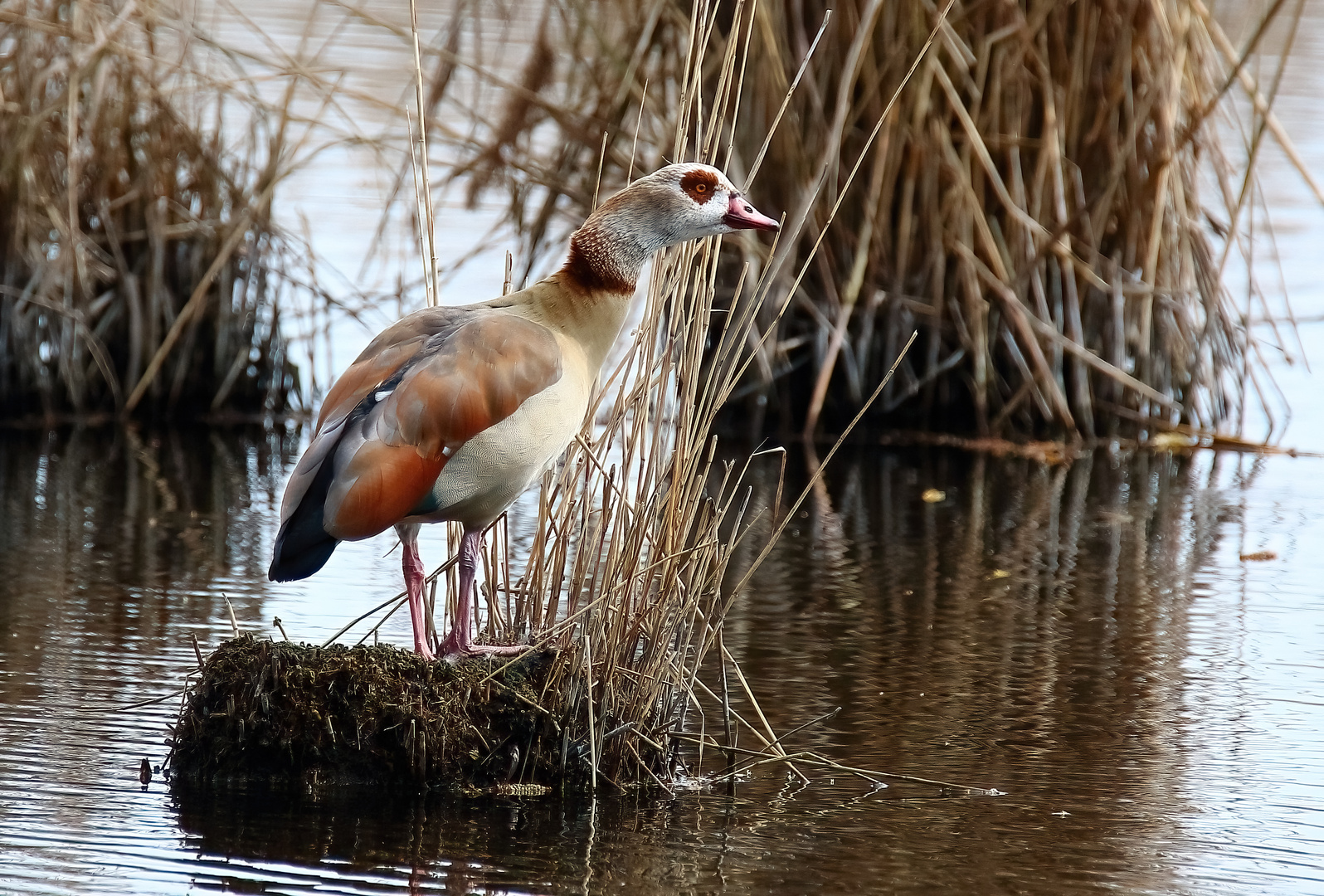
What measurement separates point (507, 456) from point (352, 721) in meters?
0.75

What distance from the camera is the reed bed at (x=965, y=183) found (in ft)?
30.5

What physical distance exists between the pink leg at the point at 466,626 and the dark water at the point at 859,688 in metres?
0.39

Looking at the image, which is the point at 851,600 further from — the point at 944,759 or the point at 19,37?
the point at 19,37

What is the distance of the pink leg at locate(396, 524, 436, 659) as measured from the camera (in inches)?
189

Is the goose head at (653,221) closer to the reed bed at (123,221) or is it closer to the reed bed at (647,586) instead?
the reed bed at (647,586)

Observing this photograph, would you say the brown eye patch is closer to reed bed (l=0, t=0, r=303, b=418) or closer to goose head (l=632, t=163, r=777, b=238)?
goose head (l=632, t=163, r=777, b=238)

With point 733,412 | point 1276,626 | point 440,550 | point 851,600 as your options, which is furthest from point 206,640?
point 733,412

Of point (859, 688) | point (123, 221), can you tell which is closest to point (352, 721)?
point (859, 688)

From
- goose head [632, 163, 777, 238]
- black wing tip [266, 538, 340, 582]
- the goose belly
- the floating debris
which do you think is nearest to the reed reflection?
black wing tip [266, 538, 340, 582]

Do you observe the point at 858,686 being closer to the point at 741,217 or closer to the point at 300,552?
the point at 741,217

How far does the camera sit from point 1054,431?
10312mm

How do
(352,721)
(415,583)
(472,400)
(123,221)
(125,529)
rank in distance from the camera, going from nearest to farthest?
(472,400)
(352,721)
(415,583)
(125,529)
(123,221)

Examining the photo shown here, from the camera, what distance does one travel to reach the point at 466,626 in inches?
194

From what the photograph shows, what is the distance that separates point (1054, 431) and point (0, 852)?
7084 mm
